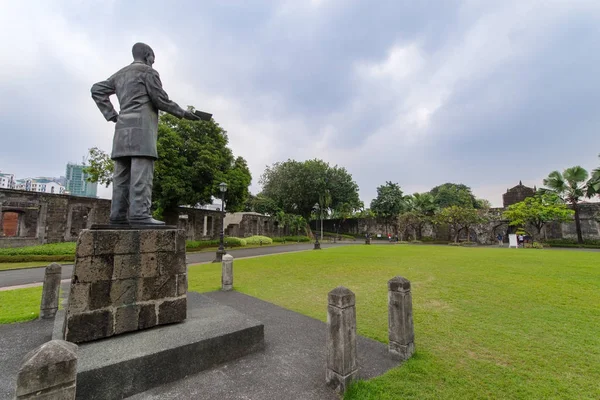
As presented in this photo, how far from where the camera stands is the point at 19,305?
18.6 ft

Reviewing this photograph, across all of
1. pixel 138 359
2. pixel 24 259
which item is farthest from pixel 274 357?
pixel 24 259

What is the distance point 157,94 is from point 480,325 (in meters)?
6.34

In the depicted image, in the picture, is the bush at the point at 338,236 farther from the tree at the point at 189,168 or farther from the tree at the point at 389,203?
the tree at the point at 189,168

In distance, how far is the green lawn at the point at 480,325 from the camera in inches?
108

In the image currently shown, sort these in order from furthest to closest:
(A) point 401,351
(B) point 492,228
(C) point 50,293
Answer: (B) point 492,228, (C) point 50,293, (A) point 401,351

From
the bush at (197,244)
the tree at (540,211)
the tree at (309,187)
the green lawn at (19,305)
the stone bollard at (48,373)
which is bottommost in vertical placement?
the green lawn at (19,305)

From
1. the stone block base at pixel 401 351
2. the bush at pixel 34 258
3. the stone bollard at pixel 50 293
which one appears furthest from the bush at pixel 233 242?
the stone block base at pixel 401 351

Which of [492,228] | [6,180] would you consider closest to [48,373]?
[492,228]

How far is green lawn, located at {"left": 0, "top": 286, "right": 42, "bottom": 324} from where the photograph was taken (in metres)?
4.72

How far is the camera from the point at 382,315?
4.99 m

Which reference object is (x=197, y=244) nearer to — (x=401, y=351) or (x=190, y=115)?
(x=190, y=115)

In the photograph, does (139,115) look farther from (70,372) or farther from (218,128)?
(218,128)

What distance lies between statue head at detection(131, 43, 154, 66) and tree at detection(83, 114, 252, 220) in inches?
549

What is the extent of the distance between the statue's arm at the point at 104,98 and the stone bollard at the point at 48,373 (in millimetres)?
3621
